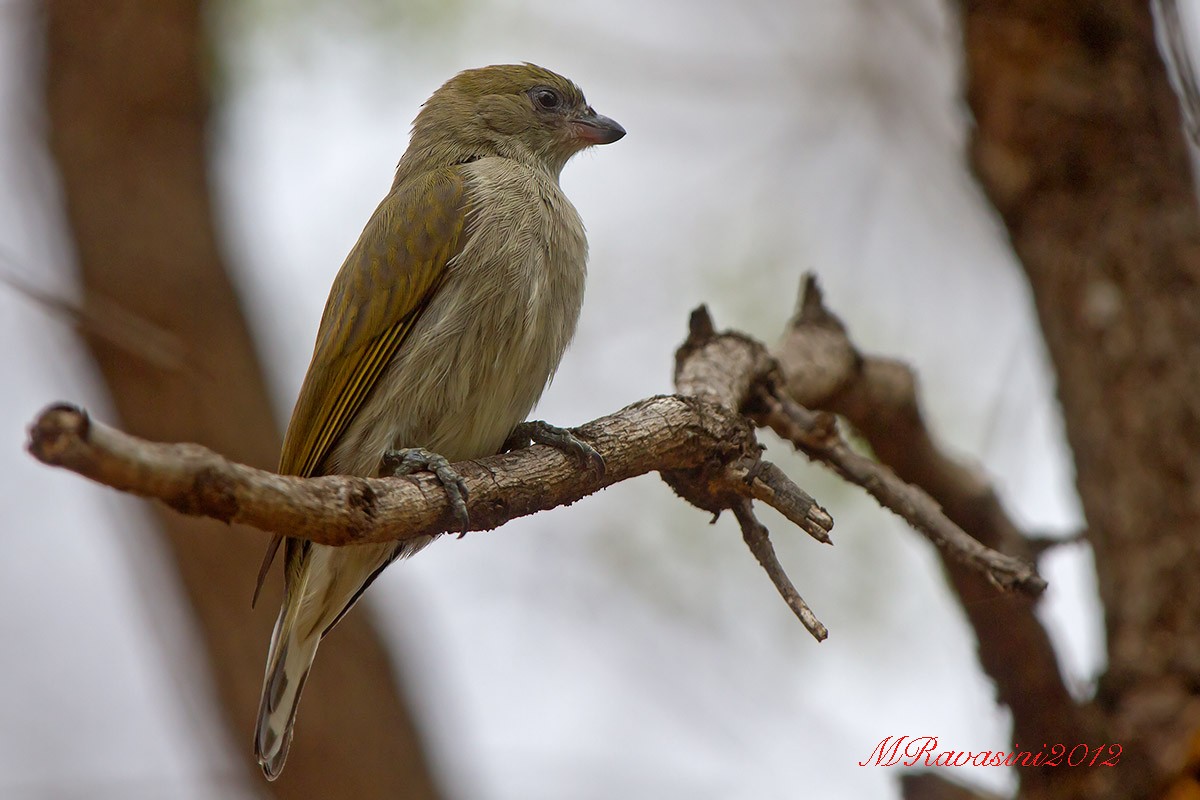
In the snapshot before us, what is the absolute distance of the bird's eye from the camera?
472 centimetres

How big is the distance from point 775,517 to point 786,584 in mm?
3583

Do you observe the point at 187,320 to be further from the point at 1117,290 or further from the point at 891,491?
the point at 1117,290

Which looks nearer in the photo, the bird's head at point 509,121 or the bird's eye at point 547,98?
the bird's head at point 509,121

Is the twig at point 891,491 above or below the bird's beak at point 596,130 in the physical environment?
below

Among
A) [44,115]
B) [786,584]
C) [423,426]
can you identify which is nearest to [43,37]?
[44,115]

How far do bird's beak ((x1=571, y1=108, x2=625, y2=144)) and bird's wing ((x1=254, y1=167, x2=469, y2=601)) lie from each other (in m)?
1.07

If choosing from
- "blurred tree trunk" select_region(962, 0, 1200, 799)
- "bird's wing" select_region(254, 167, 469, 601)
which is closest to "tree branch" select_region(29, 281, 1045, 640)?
"bird's wing" select_region(254, 167, 469, 601)

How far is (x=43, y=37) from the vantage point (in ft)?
17.9

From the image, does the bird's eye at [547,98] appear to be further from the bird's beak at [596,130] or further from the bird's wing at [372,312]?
the bird's wing at [372,312]

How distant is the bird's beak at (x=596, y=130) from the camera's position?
15.4ft

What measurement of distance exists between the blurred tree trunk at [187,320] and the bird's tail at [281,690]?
147cm

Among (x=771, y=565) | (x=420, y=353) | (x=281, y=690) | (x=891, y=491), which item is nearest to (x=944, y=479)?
(x=891, y=491)

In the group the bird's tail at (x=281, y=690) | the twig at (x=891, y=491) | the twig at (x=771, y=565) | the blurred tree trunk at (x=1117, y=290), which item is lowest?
the bird's tail at (x=281, y=690)

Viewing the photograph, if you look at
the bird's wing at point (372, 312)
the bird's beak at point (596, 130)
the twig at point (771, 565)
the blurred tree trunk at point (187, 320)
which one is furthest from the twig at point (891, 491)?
the blurred tree trunk at point (187, 320)
